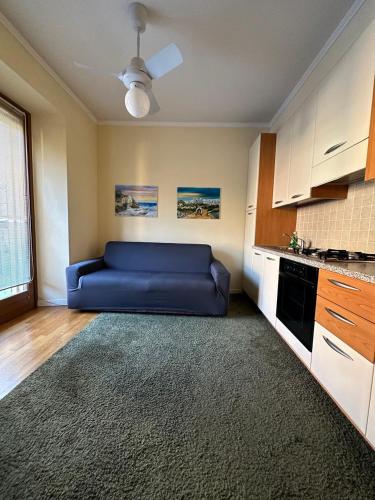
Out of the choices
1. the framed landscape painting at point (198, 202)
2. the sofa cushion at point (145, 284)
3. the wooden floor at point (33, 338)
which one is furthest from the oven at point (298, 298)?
the wooden floor at point (33, 338)

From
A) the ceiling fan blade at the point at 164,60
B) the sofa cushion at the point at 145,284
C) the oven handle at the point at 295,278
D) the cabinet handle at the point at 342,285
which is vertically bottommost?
the sofa cushion at the point at 145,284

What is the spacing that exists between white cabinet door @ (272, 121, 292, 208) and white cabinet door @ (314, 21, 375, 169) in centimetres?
55

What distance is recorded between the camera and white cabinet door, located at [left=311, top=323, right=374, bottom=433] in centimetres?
100

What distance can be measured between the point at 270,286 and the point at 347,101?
5.28 feet

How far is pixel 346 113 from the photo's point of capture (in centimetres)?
143

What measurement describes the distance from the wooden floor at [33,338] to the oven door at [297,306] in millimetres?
1986

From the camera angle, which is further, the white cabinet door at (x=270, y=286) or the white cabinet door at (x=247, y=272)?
the white cabinet door at (x=247, y=272)

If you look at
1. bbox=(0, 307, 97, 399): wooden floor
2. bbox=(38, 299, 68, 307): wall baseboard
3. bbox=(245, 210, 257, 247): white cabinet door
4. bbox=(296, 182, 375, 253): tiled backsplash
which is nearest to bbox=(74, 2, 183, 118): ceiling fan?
bbox=(296, 182, 375, 253): tiled backsplash

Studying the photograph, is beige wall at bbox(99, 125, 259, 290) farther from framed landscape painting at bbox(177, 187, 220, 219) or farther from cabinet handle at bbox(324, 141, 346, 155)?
cabinet handle at bbox(324, 141, 346, 155)

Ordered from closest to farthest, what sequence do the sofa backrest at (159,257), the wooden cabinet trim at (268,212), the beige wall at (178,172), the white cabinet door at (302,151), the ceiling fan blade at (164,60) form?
the ceiling fan blade at (164,60)
the white cabinet door at (302,151)
the wooden cabinet trim at (268,212)
the sofa backrest at (159,257)
the beige wall at (178,172)

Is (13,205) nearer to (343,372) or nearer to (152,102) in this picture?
(152,102)

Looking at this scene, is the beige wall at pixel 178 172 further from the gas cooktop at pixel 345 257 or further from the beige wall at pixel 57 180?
the gas cooktop at pixel 345 257

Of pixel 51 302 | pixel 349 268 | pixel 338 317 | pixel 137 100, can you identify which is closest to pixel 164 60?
pixel 137 100

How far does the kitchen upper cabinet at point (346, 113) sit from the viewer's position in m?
1.26
